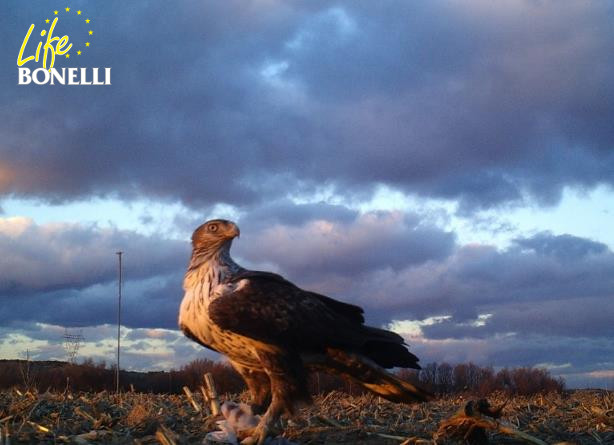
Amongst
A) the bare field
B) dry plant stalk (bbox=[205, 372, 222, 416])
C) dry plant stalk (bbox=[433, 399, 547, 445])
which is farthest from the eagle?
dry plant stalk (bbox=[433, 399, 547, 445])

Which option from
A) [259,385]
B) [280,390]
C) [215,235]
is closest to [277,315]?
[280,390]

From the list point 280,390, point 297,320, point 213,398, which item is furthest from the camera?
point 213,398

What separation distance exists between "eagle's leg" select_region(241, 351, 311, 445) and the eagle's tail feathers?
0.67 m

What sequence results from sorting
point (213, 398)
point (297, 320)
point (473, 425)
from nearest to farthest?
point (473, 425), point (297, 320), point (213, 398)

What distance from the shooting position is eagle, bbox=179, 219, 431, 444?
290 inches

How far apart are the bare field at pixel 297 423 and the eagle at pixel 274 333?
486mm

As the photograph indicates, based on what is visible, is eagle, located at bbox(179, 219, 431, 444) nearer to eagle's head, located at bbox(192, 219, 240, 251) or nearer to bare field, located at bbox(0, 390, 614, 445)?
eagle's head, located at bbox(192, 219, 240, 251)

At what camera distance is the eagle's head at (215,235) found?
8.16 m

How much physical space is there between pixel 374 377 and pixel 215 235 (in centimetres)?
240

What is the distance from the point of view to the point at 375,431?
299 inches

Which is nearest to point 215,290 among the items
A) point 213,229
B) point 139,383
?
point 213,229

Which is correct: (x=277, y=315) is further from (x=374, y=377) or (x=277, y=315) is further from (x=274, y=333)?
(x=374, y=377)

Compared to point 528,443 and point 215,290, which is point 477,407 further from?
point 215,290

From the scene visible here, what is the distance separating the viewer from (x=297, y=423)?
801 cm
